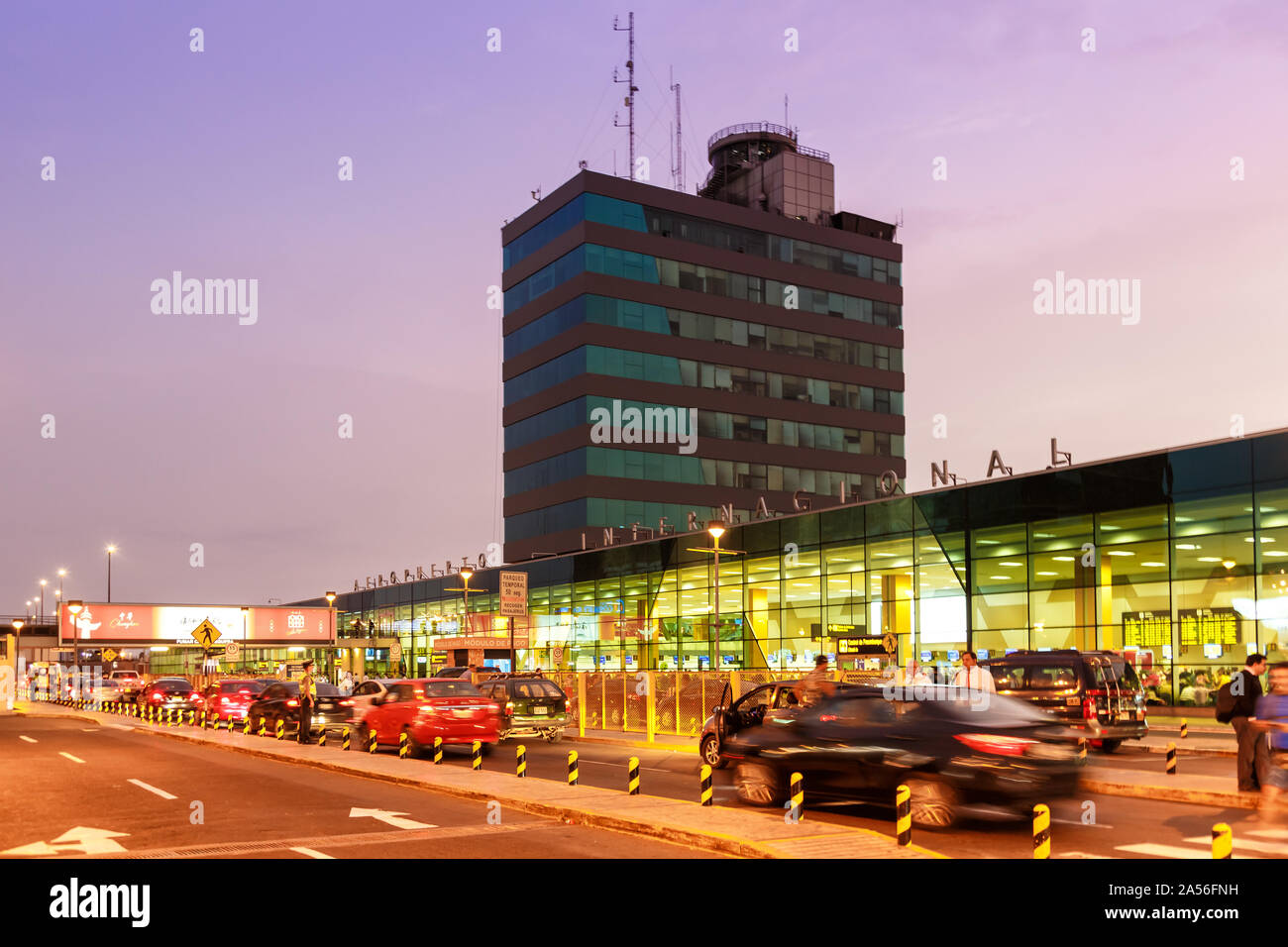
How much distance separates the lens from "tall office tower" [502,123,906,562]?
78.1 meters

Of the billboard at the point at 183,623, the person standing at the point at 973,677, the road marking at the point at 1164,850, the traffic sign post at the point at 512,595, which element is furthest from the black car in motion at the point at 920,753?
the billboard at the point at 183,623

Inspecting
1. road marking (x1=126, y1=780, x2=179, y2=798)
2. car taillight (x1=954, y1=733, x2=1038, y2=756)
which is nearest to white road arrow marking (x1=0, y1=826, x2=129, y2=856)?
road marking (x1=126, y1=780, x2=179, y2=798)

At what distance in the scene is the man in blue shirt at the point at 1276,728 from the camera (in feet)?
43.8

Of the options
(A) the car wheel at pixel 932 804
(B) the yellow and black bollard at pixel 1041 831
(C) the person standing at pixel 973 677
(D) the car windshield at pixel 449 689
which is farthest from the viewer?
(D) the car windshield at pixel 449 689

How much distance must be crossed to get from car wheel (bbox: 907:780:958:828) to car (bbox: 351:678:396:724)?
1581 centimetres

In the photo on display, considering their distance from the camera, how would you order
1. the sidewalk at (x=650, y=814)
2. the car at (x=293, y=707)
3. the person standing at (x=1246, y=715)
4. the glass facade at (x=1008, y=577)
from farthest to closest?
the glass facade at (x=1008, y=577)
the car at (x=293, y=707)
the person standing at (x=1246, y=715)
the sidewalk at (x=650, y=814)

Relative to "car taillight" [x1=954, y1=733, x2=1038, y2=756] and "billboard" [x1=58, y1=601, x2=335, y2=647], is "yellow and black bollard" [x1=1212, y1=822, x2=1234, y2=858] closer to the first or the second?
"car taillight" [x1=954, y1=733, x2=1038, y2=756]

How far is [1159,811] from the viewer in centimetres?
1583

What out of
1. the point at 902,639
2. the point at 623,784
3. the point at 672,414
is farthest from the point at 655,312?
the point at 623,784

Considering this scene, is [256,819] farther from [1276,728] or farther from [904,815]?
[1276,728]

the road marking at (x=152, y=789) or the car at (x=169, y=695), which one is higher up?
the road marking at (x=152, y=789)

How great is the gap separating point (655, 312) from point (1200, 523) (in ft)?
157

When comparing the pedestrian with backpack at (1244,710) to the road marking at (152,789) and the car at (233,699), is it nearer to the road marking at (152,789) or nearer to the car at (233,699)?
the road marking at (152,789)
